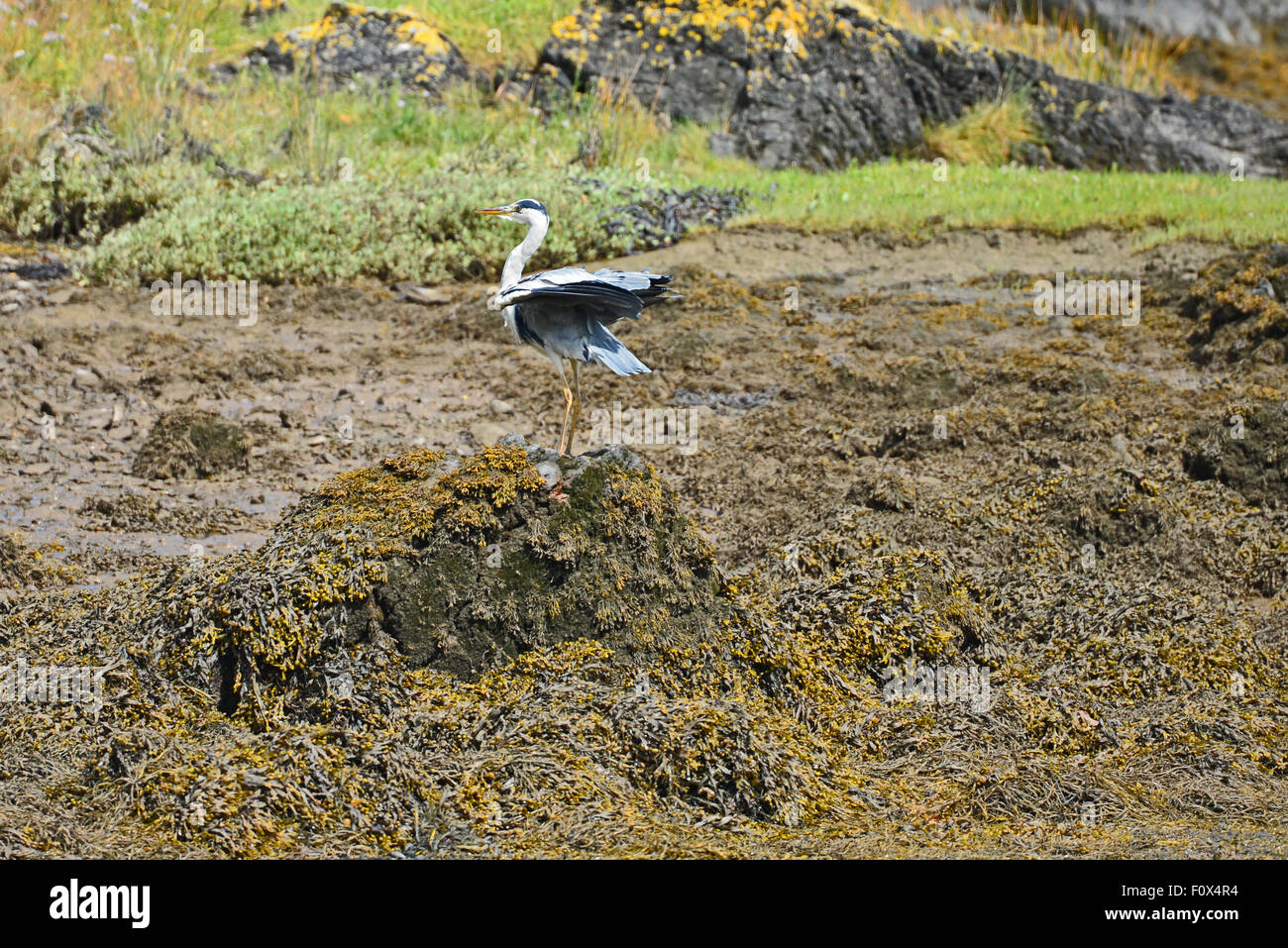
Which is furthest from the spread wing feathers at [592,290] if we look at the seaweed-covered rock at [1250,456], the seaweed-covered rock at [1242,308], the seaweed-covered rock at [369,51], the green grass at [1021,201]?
the seaweed-covered rock at [369,51]

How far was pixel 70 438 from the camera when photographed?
796 centimetres

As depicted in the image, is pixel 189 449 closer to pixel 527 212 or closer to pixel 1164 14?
pixel 527 212

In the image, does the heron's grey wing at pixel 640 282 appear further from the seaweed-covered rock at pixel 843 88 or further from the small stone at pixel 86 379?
the seaweed-covered rock at pixel 843 88

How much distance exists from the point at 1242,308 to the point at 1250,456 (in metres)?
2.40

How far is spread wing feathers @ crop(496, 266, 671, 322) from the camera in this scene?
15.5 feet

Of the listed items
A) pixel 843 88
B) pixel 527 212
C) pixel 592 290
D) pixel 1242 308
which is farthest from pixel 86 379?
pixel 843 88

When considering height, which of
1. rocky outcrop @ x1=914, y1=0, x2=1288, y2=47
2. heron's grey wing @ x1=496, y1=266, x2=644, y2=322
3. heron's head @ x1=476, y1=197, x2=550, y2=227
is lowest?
heron's grey wing @ x1=496, y1=266, x2=644, y2=322

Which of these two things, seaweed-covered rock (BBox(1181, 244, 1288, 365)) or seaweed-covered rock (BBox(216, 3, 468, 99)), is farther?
seaweed-covered rock (BBox(216, 3, 468, 99))

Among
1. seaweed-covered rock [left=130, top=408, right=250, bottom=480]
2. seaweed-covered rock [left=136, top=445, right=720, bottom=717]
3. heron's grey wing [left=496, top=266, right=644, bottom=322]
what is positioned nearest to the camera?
seaweed-covered rock [left=136, top=445, right=720, bottom=717]

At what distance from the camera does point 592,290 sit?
4758mm

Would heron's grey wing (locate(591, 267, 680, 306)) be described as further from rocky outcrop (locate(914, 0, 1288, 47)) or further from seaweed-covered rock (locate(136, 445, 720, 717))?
rocky outcrop (locate(914, 0, 1288, 47))

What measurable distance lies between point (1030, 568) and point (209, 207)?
789 cm

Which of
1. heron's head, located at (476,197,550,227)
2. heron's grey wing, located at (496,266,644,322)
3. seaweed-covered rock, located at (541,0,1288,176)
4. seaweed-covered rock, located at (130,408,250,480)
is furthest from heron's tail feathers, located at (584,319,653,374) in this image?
seaweed-covered rock, located at (541,0,1288,176)

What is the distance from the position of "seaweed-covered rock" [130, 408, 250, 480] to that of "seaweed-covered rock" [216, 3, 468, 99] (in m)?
8.41
